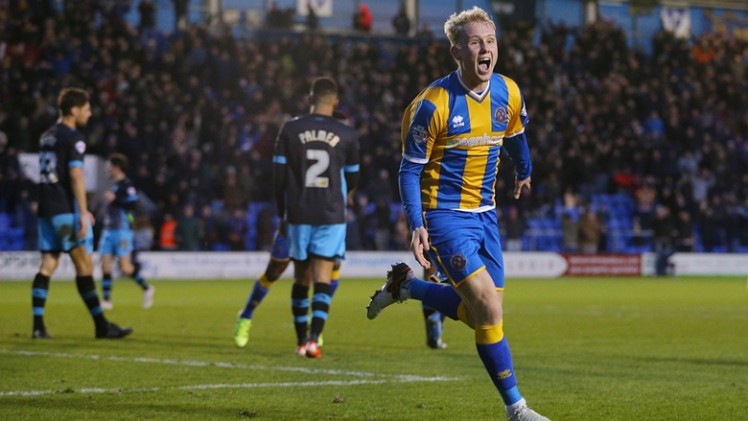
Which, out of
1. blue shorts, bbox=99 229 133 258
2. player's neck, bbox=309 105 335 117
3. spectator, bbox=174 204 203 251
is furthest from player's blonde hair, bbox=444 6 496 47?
spectator, bbox=174 204 203 251

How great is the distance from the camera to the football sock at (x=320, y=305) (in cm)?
1106

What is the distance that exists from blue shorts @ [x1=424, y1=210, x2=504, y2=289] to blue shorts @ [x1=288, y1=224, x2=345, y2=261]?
13.5 ft

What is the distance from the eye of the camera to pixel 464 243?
6891 millimetres

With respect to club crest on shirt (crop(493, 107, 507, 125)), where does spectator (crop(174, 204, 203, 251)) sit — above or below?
below

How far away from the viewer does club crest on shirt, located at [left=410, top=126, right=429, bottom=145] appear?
6.89 meters

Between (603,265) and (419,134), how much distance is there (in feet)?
89.1

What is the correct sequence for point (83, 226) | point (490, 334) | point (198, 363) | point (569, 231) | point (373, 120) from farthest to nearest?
point (569, 231), point (373, 120), point (83, 226), point (198, 363), point (490, 334)

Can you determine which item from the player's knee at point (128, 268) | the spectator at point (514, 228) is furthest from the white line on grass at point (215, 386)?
the spectator at point (514, 228)

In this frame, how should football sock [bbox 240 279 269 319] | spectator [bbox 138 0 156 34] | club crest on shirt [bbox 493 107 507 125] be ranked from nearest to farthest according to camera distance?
1. club crest on shirt [bbox 493 107 507 125]
2. football sock [bbox 240 279 269 319]
3. spectator [bbox 138 0 156 34]

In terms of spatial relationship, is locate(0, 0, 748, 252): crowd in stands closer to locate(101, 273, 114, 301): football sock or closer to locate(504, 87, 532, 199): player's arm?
locate(101, 273, 114, 301): football sock

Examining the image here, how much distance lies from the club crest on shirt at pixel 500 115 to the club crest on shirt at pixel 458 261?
0.85m

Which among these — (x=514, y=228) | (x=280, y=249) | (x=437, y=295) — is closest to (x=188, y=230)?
(x=514, y=228)

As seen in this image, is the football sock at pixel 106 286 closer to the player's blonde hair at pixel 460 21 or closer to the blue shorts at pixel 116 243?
the blue shorts at pixel 116 243

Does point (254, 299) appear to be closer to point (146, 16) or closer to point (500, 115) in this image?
point (500, 115)
